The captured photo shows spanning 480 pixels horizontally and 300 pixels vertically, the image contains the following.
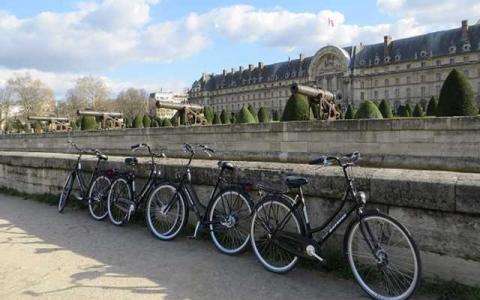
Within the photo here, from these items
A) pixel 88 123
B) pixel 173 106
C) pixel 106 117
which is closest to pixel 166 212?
pixel 173 106

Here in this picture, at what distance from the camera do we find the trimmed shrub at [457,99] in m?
15.4

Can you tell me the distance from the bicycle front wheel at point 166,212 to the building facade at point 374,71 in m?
63.6

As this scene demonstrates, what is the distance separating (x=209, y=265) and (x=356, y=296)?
58.8 inches

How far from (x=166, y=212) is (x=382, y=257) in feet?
9.18

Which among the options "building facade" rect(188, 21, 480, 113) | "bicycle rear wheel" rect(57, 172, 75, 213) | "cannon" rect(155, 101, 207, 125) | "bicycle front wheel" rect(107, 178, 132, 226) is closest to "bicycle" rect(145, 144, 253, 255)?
"bicycle front wheel" rect(107, 178, 132, 226)

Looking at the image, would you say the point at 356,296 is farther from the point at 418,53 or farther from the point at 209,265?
the point at 418,53

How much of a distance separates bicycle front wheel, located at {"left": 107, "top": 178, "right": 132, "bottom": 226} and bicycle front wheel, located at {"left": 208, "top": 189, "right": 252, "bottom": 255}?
5.44 ft

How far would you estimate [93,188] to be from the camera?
6883 mm

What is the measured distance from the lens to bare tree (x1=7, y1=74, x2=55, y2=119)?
91438mm

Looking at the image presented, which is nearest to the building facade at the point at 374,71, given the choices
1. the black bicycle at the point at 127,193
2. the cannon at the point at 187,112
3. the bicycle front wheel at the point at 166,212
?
the cannon at the point at 187,112

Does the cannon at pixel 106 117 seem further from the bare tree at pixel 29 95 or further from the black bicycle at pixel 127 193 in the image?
the bare tree at pixel 29 95

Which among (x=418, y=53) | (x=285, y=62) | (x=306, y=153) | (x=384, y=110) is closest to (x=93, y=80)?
(x=285, y=62)

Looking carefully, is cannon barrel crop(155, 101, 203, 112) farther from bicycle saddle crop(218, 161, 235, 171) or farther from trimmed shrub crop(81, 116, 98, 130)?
bicycle saddle crop(218, 161, 235, 171)

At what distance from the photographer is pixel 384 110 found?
27828mm
